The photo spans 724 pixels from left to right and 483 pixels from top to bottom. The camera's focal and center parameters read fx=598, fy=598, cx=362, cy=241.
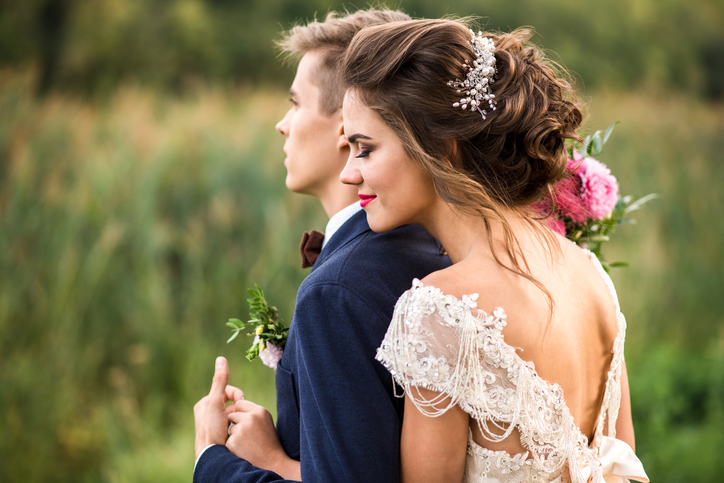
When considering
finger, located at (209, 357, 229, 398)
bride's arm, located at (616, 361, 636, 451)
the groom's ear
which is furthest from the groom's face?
bride's arm, located at (616, 361, 636, 451)

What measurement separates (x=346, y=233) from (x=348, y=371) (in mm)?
495

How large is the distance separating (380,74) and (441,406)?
85cm

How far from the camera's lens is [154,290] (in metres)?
4.81

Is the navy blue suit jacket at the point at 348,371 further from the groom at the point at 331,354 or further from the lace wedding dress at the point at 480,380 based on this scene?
the lace wedding dress at the point at 480,380

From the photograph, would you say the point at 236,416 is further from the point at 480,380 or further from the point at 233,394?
the point at 480,380

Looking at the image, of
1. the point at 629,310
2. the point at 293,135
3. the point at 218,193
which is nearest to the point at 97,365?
the point at 218,193

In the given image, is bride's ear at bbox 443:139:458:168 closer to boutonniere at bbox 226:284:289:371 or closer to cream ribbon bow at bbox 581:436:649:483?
boutonniere at bbox 226:284:289:371

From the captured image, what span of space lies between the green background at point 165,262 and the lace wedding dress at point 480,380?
6.39 ft

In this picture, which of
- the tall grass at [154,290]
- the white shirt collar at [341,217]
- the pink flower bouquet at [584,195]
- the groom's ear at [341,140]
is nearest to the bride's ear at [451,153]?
the white shirt collar at [341,217]

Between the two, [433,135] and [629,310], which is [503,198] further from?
[629,310]

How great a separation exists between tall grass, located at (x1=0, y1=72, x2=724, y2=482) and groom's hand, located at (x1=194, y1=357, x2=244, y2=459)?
2281mm

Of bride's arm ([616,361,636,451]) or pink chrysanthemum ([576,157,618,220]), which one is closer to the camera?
bride's arm ([616,361,636,451])

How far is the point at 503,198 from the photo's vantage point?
159cm

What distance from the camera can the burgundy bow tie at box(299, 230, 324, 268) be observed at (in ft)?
7.43
